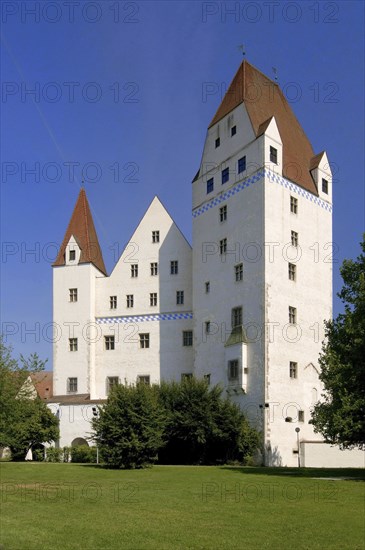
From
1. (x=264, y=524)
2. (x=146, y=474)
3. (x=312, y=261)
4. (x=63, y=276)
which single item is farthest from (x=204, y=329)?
(x=264, y=524)

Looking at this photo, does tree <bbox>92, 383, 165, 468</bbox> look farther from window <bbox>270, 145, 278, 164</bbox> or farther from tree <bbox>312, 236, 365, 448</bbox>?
window <bbox>270, 145, 278, 164</bbox>

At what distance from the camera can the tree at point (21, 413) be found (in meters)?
36.3

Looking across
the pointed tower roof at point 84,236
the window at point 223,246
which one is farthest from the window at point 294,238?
the pointed tower roof at point 84,236

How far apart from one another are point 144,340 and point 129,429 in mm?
22260

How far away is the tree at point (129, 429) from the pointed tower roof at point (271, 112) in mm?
21364

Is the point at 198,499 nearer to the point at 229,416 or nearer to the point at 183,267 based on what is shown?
the point at 229,416

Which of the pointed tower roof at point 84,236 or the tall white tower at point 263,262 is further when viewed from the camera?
the pointed tower roof at point 84,236

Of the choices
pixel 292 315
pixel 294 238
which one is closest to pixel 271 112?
pixel 294 238

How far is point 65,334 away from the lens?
5681cm

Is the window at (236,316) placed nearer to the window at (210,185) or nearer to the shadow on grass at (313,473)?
the window at (210,185)

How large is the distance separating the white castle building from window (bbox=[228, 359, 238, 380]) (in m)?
0.08

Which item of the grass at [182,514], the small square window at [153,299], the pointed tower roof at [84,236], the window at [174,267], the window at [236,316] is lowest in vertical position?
the grass at [182,514]

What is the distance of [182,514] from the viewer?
1670cm

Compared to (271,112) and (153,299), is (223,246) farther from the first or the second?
(271,112)
